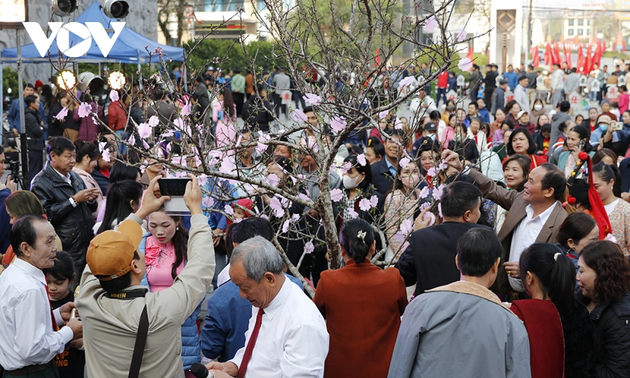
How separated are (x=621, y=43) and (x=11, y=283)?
2507 inches

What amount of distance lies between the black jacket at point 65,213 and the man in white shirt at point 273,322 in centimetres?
348

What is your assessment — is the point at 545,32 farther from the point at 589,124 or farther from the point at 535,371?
the point at 535,371

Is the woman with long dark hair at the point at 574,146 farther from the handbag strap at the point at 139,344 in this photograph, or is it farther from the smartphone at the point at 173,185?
the handbag strap at the point at 139,344

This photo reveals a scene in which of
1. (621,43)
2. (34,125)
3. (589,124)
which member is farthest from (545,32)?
(34,125)

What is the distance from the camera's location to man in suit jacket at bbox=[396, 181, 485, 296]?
12.9 feet

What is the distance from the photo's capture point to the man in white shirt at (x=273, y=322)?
2842 millimetres

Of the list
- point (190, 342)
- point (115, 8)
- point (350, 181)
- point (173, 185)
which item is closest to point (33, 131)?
point (115, 8)

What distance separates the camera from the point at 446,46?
136 inches

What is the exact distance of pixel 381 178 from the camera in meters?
7.32

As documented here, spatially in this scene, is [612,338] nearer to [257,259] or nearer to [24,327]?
[257,259]

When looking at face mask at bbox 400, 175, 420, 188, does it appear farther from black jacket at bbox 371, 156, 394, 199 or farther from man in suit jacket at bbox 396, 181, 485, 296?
man in suit jacket at bbox 396, 181, 485, 296

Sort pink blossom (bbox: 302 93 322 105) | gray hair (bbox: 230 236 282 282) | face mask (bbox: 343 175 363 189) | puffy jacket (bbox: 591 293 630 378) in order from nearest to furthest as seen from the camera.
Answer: gray hair (bbox: 230 236 282 282) → puffy jacket (bbox: 591 293 630 378) → pink blossom (bbox: 302 93 322 105) → face mask (bbox: 343 175 363 189)

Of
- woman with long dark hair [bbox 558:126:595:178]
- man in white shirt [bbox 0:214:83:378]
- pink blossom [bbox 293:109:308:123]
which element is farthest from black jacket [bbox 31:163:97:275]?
woman with long dark hair [bbox 558:126:595:178]

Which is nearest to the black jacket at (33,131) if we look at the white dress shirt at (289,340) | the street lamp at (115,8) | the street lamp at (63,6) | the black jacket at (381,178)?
the street lamp at (115,8)
